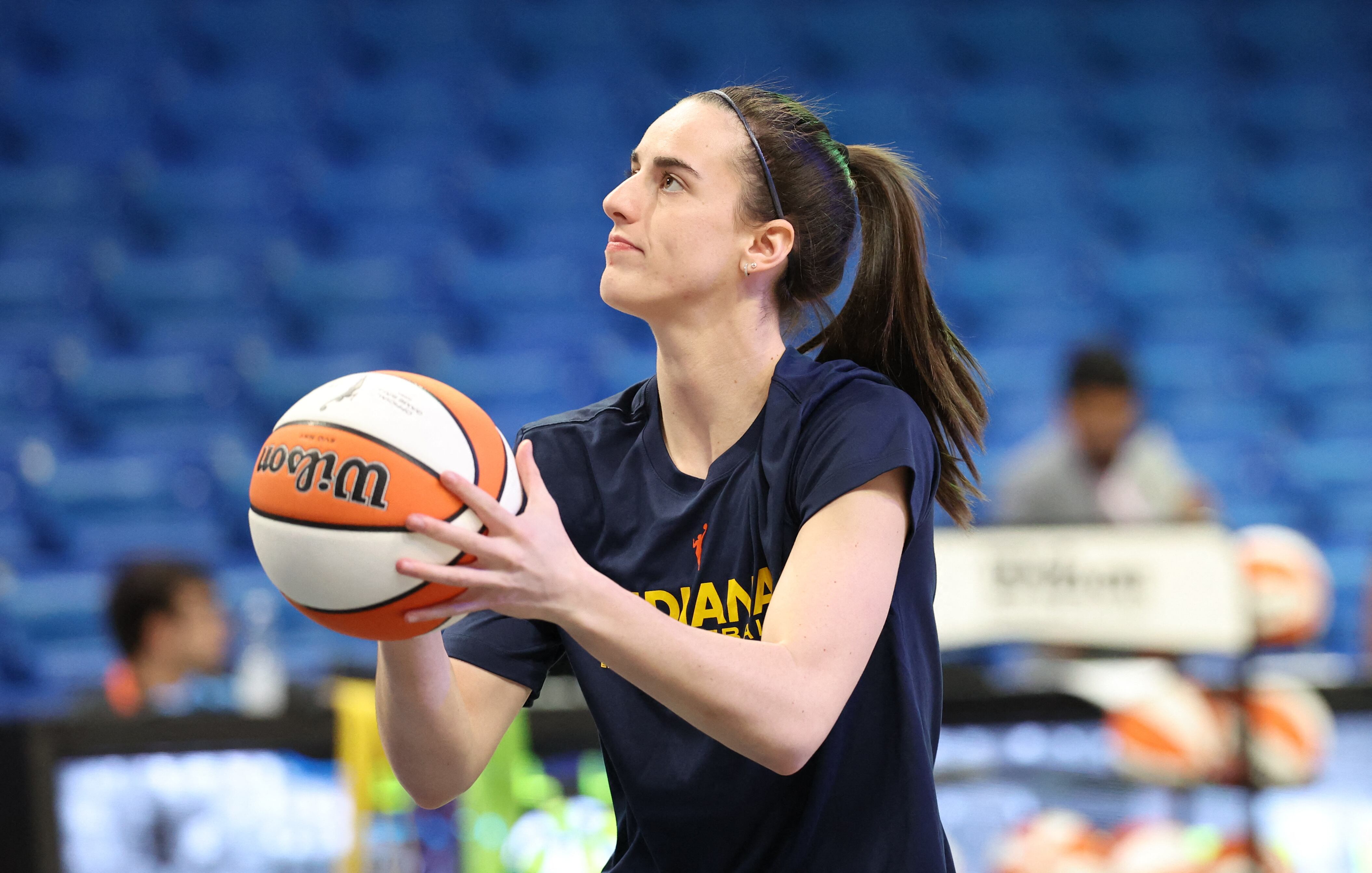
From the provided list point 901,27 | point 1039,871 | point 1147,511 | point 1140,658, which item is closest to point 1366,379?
point 1147,511

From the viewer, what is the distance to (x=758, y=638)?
5.42 feet

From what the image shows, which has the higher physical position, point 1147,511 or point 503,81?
point 503,81

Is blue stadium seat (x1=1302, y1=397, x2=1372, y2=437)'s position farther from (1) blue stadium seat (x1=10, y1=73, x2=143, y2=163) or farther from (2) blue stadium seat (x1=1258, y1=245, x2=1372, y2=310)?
(1) blue stadium seat (x1=10, y1=73, x2=143, y2=163)

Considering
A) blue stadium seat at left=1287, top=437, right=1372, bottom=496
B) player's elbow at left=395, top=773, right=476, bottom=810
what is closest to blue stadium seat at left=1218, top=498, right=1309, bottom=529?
blue stadium seat at left=1287, top=437, right=1372, bottom=496

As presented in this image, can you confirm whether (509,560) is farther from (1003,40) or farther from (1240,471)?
(1003,40)

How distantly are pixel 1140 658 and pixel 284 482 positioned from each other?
248cm

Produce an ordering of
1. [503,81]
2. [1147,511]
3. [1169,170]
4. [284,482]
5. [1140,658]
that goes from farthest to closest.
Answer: [1169,170]
[503,81]
[1147,511]
[1140,658]
[284,482]

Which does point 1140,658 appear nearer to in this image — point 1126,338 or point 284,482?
point 284,482

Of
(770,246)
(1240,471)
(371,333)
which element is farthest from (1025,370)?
(770,246)

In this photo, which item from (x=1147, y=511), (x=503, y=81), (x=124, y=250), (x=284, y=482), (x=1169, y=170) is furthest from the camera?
(x=1169, y=170)

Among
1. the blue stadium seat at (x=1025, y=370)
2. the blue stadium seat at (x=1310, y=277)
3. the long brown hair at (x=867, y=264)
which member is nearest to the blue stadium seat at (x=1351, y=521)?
A: the blue stadium seat at (x=1310, y=277)

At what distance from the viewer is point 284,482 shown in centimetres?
139

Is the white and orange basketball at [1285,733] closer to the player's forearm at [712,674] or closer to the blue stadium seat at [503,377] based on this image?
the player's forearm at [712,674]

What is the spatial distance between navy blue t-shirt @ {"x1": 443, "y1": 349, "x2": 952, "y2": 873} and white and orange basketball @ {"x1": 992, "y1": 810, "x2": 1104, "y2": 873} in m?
1.42
